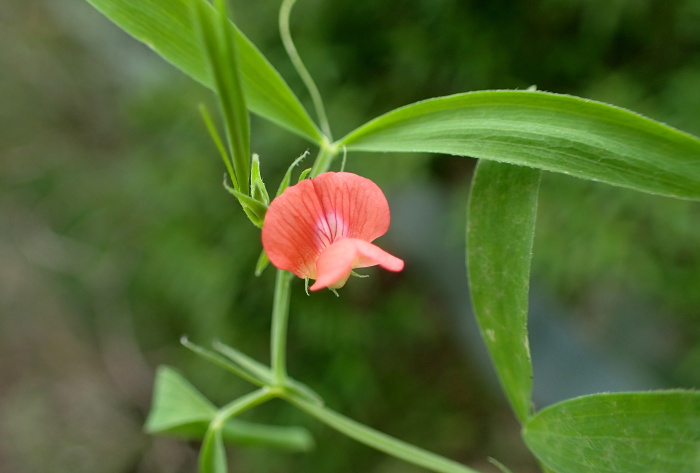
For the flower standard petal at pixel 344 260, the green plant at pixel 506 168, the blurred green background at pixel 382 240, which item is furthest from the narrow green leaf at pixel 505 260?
the blurred green background at pixel 382 240

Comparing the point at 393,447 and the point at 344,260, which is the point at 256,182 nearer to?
the point at 344,260

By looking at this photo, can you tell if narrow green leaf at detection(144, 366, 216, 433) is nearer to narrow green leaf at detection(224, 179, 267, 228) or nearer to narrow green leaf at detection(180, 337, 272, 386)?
narrow green leaf at detection(180, 337, 272, 386)

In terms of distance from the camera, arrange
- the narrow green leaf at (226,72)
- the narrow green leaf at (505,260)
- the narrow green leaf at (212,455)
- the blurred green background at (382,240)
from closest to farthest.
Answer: the narrow green leaf at (226,72) → the narrow green leaf at (505,260) → the narrow green leaf at (212,455) → the blurred green background at (382,240)

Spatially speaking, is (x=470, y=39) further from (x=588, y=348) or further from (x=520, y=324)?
(x=520, y=324)

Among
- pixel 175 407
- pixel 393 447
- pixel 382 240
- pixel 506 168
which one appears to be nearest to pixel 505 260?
pixel 506 168

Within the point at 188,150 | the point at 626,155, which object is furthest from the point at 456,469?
the point at 188,150

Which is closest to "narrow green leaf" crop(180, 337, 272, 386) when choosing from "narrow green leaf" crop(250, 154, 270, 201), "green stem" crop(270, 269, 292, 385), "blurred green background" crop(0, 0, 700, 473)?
"green stem" crop(270, 269, 292, 385)

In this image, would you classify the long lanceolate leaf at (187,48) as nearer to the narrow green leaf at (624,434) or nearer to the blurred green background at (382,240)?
the narrow green leaf at (624,434)
